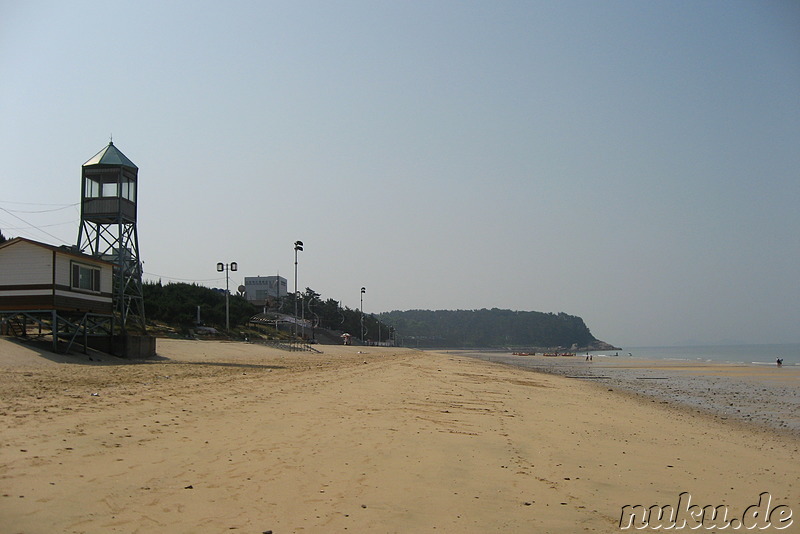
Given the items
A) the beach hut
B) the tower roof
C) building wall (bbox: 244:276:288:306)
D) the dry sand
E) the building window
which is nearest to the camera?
the dry sand

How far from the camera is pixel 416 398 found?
1374 cm

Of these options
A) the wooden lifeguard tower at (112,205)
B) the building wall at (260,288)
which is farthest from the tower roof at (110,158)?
the building wall at (260,288)

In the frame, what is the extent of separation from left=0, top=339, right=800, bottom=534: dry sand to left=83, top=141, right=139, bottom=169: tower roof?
70.1ft

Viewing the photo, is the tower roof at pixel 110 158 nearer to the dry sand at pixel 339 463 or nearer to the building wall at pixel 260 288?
the dry sand at pixel 339 463

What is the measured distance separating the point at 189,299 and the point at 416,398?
48.7 meters

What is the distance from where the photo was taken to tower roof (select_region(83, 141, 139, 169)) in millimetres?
31938

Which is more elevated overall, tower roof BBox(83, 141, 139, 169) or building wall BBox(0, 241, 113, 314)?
tower roof BBox(83, 141, 139, 169)

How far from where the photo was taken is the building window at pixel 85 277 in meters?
24.7

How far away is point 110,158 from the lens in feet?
106

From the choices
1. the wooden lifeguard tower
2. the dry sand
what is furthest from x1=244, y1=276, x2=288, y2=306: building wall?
the dry sand

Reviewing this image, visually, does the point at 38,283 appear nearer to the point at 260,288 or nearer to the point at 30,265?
the point at 30,265

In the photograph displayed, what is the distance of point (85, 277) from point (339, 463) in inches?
877

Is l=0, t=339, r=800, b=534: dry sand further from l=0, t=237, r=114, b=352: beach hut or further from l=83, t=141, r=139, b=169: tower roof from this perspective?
l=83, t=141, r=139, b=169: tower roof

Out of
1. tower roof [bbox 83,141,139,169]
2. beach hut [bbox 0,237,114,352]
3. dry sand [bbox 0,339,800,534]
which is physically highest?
tower roof [bbox 83,141,139,169]
